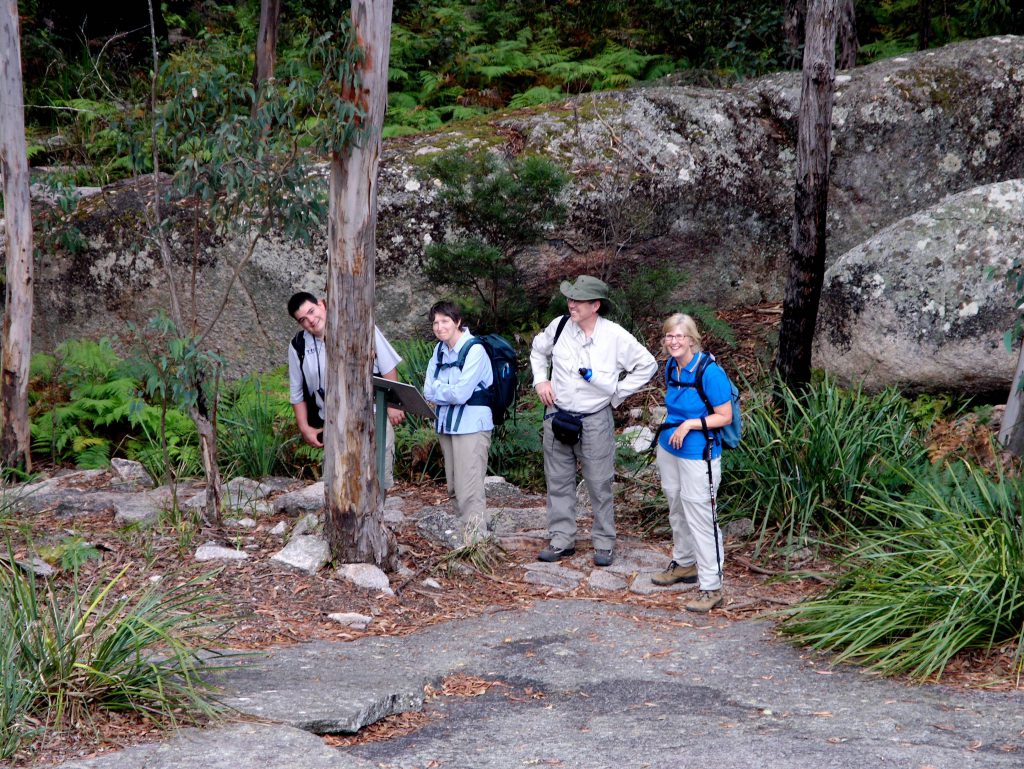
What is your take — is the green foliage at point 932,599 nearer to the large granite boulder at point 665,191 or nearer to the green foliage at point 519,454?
the green foliage at point 519,454

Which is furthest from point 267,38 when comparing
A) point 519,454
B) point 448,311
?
point 448,311

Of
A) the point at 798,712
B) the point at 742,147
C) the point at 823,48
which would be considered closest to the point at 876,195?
the point at 742,147

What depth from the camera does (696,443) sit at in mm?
6352

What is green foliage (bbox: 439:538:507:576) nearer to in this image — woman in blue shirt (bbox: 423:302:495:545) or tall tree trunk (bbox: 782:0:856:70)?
woman in blue shirt (bbox: 423:302:495:545)

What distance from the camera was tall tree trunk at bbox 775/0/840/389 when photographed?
8102 mm

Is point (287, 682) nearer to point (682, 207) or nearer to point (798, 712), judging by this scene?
point (798, 712)

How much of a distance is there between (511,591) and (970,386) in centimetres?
467

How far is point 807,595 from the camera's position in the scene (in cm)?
676

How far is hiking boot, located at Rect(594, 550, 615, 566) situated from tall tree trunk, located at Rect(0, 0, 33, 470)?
5.10 m

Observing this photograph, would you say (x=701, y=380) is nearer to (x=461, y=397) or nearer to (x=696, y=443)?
(x=696, y=443)

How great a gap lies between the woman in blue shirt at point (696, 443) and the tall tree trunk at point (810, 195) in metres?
2.54

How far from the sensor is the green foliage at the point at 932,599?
5270mm

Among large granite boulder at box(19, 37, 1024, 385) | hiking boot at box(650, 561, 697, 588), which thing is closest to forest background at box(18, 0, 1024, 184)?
large granite boulder at box(19, 37, 1024, 385)

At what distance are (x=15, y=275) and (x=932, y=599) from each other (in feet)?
24.7
